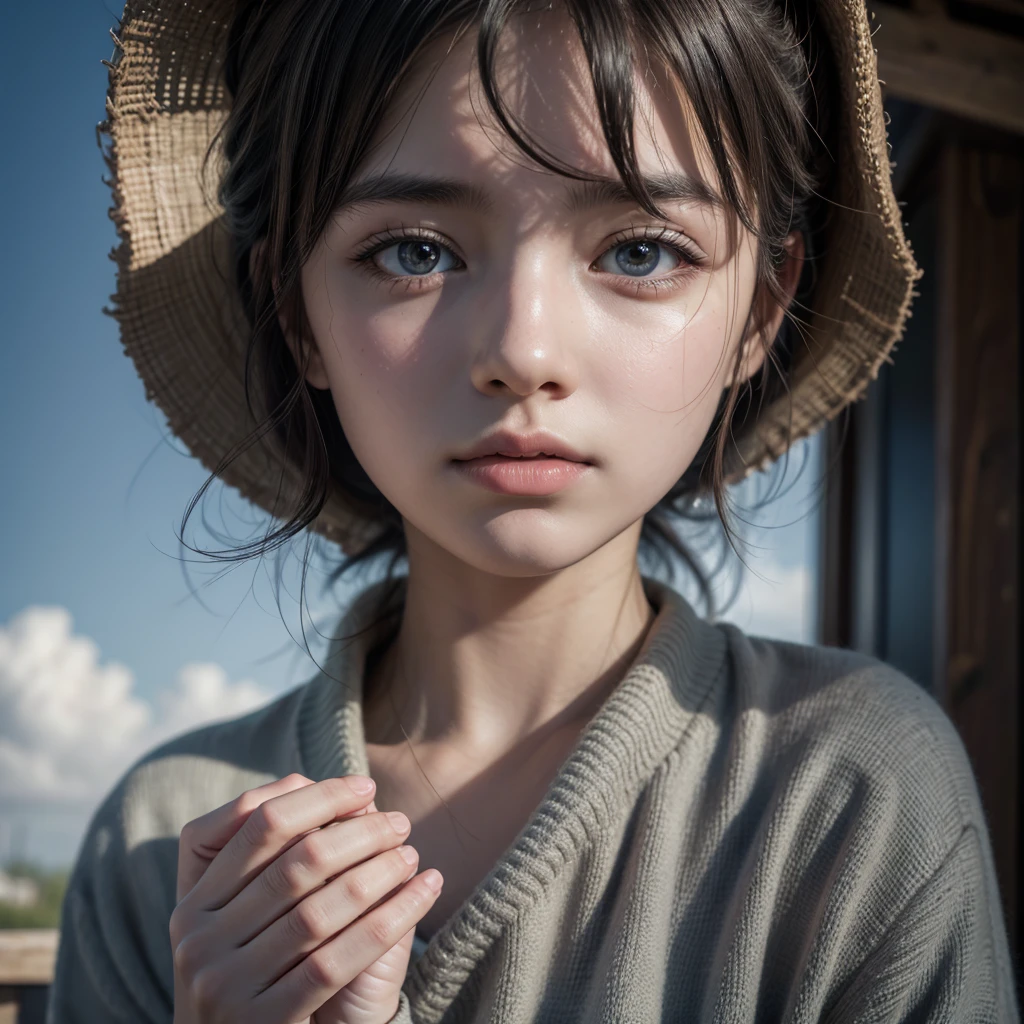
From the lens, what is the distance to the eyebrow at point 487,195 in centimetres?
86

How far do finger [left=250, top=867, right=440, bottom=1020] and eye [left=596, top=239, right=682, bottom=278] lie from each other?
554 mm

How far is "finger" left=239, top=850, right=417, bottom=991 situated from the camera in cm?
80

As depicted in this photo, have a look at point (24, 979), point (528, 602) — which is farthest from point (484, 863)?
point (24, 979)

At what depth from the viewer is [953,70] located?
178cm

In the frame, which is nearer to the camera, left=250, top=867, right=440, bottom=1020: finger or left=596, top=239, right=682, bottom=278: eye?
left=250, top=867, right=440, bottom=1020: finger

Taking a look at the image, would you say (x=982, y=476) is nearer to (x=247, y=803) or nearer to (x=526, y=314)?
(x=526, y=314)

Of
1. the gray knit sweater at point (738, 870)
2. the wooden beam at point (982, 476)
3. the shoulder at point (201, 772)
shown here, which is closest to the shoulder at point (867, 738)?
the gray knit sweater at point (738, 870)

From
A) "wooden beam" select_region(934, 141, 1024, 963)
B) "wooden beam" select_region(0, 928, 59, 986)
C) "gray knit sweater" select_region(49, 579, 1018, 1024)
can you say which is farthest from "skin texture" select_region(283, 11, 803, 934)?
"wooden beam" select_region(934, 141, 1024, 963)

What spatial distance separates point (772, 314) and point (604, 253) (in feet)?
0.85

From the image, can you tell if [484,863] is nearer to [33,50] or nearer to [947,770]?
[947,770]

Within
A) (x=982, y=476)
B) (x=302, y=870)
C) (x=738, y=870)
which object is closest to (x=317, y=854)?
(x=302, y=870)

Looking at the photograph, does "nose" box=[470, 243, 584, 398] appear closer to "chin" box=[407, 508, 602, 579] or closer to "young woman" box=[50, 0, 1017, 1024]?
"young woman" box=[50, 0, 1017, 1024]

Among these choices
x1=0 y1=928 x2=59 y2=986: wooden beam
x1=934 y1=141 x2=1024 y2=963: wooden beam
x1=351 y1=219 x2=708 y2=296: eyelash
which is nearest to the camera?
x1=351 y1=219 x2=708 y2=296: eyelash

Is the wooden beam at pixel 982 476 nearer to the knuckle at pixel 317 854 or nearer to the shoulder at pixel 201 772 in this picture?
the shoulder at pixel 201 772
